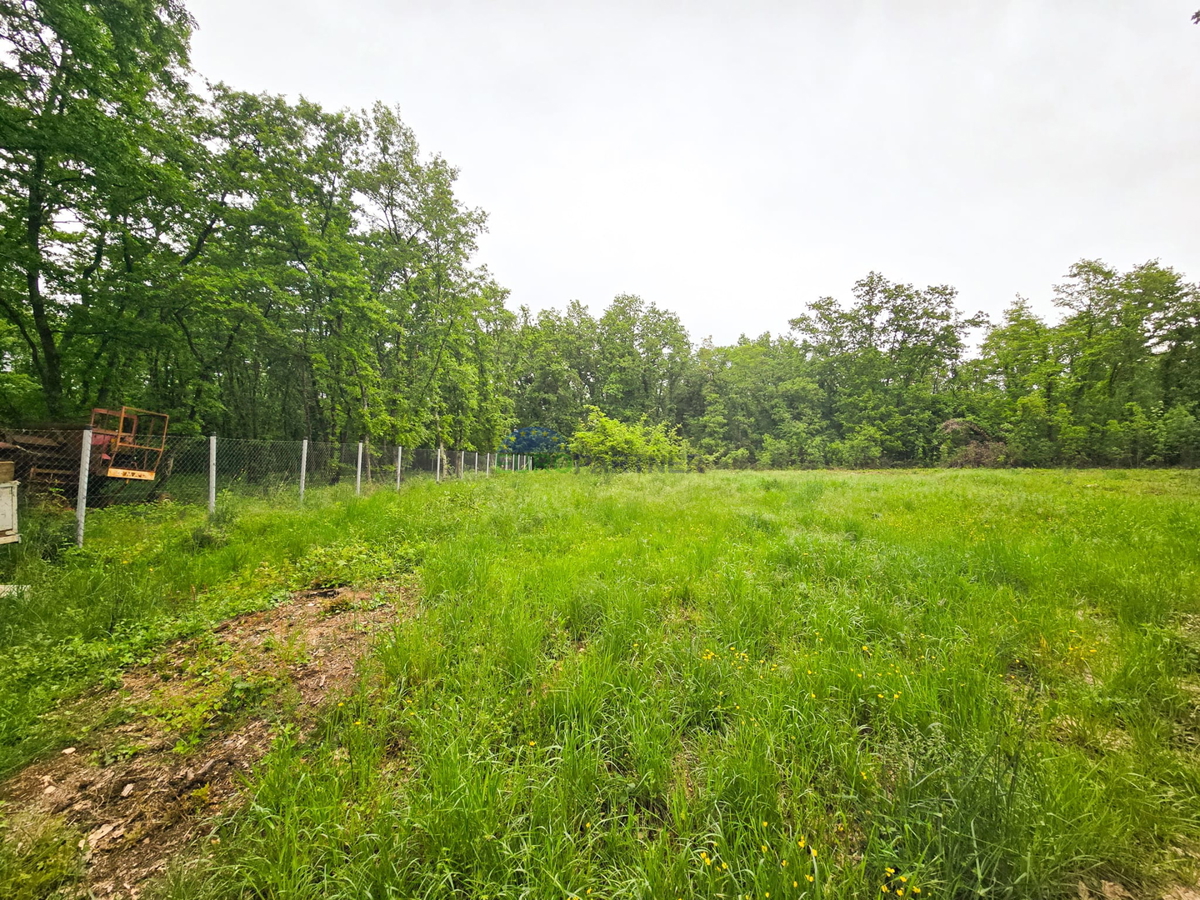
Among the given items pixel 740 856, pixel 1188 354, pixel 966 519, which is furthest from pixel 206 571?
pixel 1188 354

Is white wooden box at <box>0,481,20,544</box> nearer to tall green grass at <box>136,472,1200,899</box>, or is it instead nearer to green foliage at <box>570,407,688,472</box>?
tall green grass at <box>136,472,1200,899</box>

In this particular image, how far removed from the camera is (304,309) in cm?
1450

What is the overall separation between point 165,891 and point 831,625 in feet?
13.7

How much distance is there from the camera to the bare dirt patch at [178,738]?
190 cm

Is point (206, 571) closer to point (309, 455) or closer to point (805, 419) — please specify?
point (309, 455)

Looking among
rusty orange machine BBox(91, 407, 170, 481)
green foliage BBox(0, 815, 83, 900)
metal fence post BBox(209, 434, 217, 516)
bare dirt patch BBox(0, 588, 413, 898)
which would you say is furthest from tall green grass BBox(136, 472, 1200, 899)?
rusty orange machine BBox(91, 407, 170, 481)

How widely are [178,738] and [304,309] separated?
1618 centimetres

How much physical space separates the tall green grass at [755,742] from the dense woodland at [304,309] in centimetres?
1249

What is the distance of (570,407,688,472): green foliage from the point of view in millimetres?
20375

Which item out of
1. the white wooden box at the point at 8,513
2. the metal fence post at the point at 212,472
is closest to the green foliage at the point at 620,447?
the metal fence post at the point at 212,472

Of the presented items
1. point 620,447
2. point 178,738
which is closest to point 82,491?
point 178,738

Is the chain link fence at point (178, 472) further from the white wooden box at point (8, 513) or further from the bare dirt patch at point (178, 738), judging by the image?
the bare dirt patch at point (178, 738)

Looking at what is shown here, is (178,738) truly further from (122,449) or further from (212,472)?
(122,449)

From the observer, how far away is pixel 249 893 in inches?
63.7
